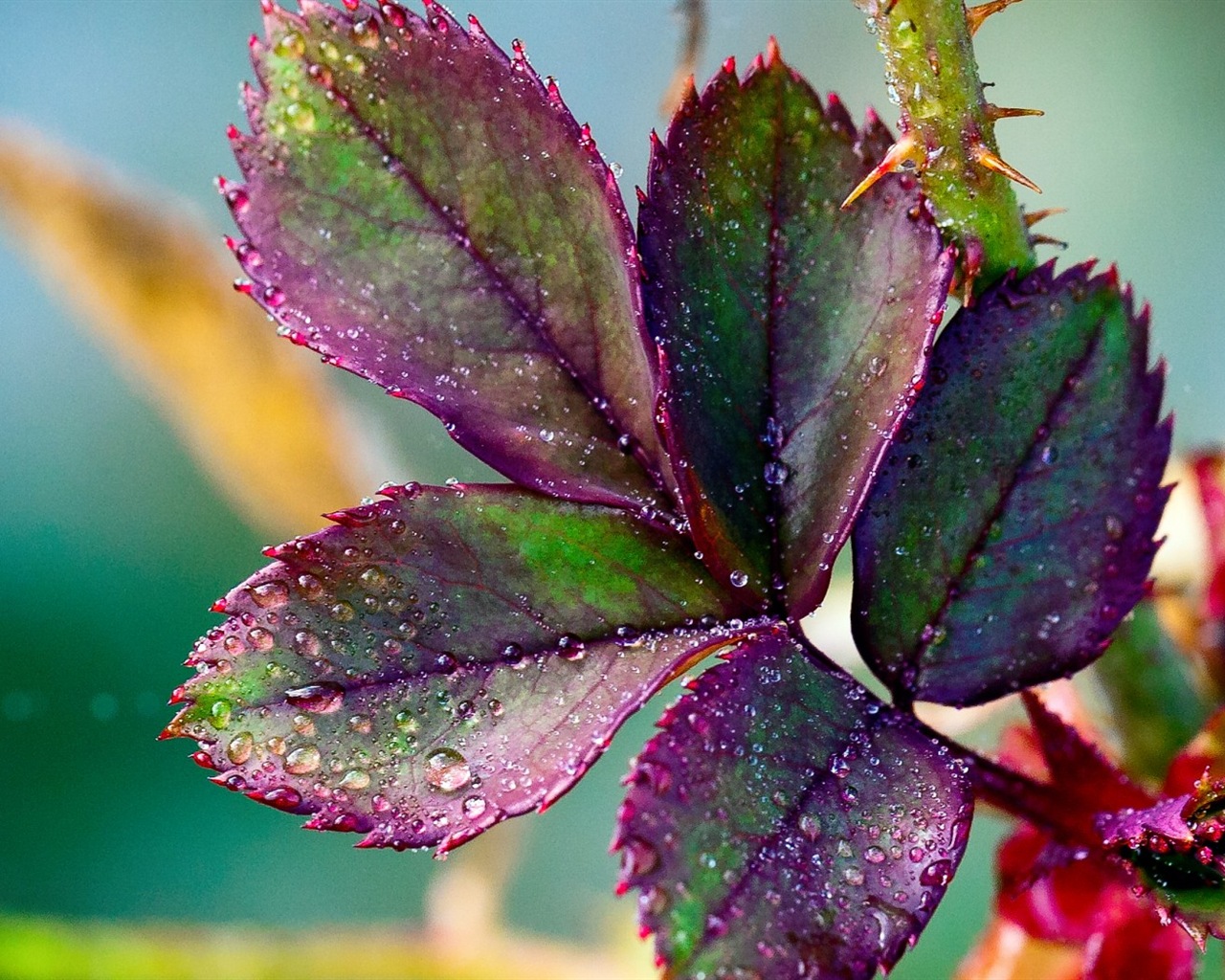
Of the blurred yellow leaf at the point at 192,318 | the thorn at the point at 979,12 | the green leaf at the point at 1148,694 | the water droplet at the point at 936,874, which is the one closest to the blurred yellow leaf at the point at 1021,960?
the green leaf at the point at 1148,694

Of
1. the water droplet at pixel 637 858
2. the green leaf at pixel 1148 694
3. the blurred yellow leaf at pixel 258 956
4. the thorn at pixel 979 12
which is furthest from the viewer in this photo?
the blurred yellow leaf at pixel 258 956

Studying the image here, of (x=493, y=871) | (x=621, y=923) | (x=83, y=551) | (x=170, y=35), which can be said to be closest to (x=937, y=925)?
(x=621, y=923)

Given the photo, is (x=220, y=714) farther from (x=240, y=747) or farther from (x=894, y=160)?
(x=894, y=160)

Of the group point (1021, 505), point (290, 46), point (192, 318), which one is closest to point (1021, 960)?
point (1021, 505)

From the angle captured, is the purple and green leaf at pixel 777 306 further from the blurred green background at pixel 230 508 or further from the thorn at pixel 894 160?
the blurred green background at pixel 230 508

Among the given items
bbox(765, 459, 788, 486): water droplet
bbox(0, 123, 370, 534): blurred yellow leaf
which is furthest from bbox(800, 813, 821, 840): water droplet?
bbox(0, 123, 370, 534): blurred yellow leaf

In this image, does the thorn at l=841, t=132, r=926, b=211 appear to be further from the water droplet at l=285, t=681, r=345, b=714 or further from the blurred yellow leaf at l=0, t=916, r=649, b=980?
the blurred yellow leaf at l=0, t=916, r=649, b=980

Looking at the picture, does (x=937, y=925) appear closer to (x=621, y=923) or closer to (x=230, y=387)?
(x=621, y=923)
